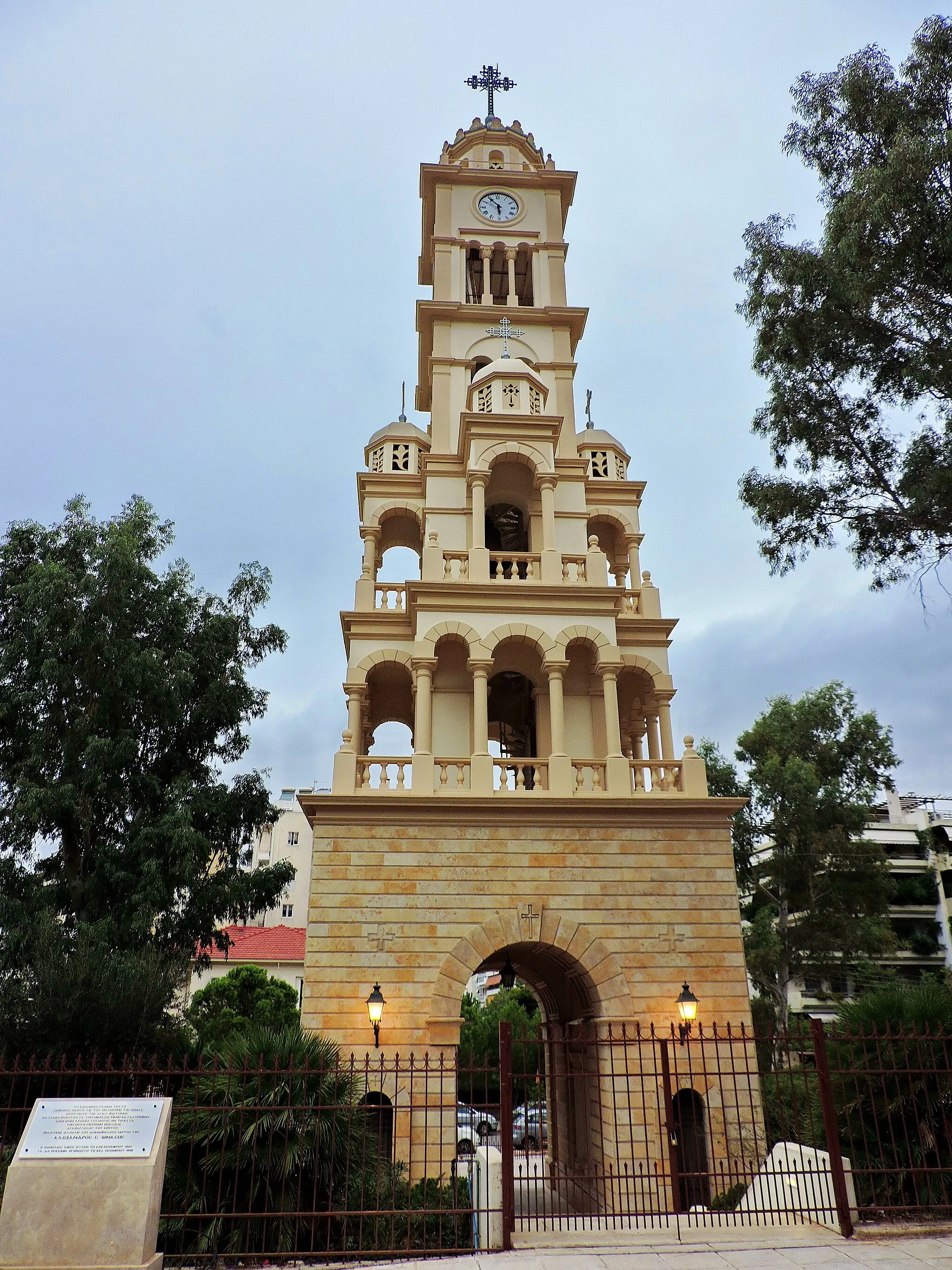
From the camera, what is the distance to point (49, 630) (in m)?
18.1

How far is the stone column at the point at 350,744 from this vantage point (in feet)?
53.7

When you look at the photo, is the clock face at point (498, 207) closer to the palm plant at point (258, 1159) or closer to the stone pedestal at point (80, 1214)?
the palm plant at point (258, 1159)

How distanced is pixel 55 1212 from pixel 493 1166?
7.62 metres

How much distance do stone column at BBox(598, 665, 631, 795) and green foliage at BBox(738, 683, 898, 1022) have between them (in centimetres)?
1408

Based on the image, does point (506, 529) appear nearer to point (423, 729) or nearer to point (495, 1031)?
point (423, 729)

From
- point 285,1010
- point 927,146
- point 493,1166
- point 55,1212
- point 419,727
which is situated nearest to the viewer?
point 55,1212

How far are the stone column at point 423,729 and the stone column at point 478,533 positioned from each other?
2139 mm

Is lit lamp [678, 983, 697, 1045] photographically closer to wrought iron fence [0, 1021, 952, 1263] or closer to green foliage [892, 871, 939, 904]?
wrought iron fence [0, 1021, 952, 1263]

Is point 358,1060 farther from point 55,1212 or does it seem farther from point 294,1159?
point 55,1212

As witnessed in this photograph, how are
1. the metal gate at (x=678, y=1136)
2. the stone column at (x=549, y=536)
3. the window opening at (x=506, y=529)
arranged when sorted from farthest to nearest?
the window opening at (x=506, y=529) → the stone column at (x=549, y=536) → the metal gate at (x=678, y=1136)

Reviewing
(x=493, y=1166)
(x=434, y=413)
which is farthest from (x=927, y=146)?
(x=493, y=1166)

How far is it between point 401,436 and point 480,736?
28.3ft

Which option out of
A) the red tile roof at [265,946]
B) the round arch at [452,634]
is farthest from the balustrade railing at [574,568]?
the red tile roof at [265,946]

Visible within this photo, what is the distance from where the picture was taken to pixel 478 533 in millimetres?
19125
